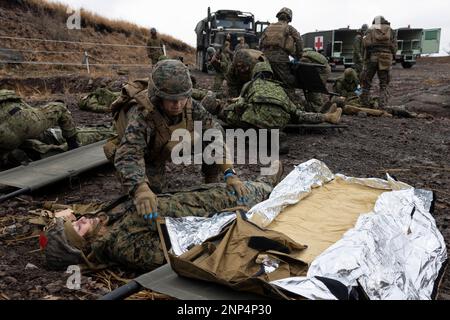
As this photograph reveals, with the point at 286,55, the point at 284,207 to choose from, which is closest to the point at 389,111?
the point at 286,55

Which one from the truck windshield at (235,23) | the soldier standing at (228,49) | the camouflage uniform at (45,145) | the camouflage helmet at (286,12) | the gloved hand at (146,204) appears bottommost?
the camouflage uniform at (45,145)

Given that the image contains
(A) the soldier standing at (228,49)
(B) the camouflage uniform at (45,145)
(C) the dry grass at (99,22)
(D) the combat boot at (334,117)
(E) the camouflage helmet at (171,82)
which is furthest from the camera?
(C) the dry grass at (99,22)

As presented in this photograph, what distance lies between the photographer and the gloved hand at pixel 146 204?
268 centimetres

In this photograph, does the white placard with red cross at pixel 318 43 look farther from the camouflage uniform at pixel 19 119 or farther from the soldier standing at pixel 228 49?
the camouflage uniform at pixel 19 119

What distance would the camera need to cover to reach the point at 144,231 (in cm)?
272

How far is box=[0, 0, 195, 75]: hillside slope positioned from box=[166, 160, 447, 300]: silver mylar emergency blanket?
11.8m

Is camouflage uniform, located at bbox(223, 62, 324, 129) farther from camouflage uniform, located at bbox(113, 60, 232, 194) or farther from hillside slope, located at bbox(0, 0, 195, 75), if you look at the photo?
hillside slope, located at bbox(0, 0, 195, 75)

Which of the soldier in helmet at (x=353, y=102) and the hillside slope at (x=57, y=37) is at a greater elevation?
the hillside slope at (x=57, y=37)

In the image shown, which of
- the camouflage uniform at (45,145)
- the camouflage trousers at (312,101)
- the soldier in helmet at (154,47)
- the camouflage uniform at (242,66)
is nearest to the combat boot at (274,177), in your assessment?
the camouflage uniform at (45,145)

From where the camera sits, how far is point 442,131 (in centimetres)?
683

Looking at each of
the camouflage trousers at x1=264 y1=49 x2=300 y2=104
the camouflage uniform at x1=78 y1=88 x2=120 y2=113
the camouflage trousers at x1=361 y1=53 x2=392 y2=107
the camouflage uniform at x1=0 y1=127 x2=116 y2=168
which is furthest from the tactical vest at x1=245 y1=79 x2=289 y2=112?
the camouflage trousers at x1=361 y1=53 x2=392 y2=107

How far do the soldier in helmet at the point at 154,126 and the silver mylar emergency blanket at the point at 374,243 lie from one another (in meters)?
0.29

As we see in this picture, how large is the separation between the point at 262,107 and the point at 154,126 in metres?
2.24
